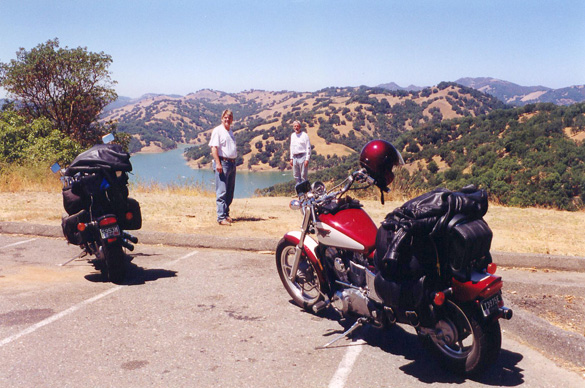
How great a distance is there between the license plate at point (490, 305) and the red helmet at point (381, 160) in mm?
1149

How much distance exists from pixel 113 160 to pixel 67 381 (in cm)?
291

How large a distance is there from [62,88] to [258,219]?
3376 centimetres

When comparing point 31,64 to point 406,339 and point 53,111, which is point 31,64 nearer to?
point 53,111

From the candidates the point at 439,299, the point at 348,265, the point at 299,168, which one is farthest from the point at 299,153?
the point at 439,299

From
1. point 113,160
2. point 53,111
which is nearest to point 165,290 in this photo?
point 113,160

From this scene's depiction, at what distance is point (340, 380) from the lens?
3.31m

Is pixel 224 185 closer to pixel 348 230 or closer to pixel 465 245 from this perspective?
pixel 348 230

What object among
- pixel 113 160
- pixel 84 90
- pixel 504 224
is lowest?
pixel 504 224

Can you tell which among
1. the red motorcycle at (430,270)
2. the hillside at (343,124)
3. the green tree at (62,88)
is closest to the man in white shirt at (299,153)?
the red motorcycle at (430,270)

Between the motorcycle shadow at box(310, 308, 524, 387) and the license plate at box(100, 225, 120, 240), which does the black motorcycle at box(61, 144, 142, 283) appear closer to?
the license plate at box(100, 225, 120, 240)

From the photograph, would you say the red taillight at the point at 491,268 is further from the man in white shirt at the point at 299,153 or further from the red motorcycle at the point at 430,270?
the man in white shirt at the point at 299,153

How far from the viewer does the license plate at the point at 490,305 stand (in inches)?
121

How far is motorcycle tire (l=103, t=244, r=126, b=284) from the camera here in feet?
17.5

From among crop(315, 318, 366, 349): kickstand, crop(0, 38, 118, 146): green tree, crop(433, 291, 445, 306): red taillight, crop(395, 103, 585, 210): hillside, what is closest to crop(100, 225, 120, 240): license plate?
crop(315, 318, 366, 349): kickstand
